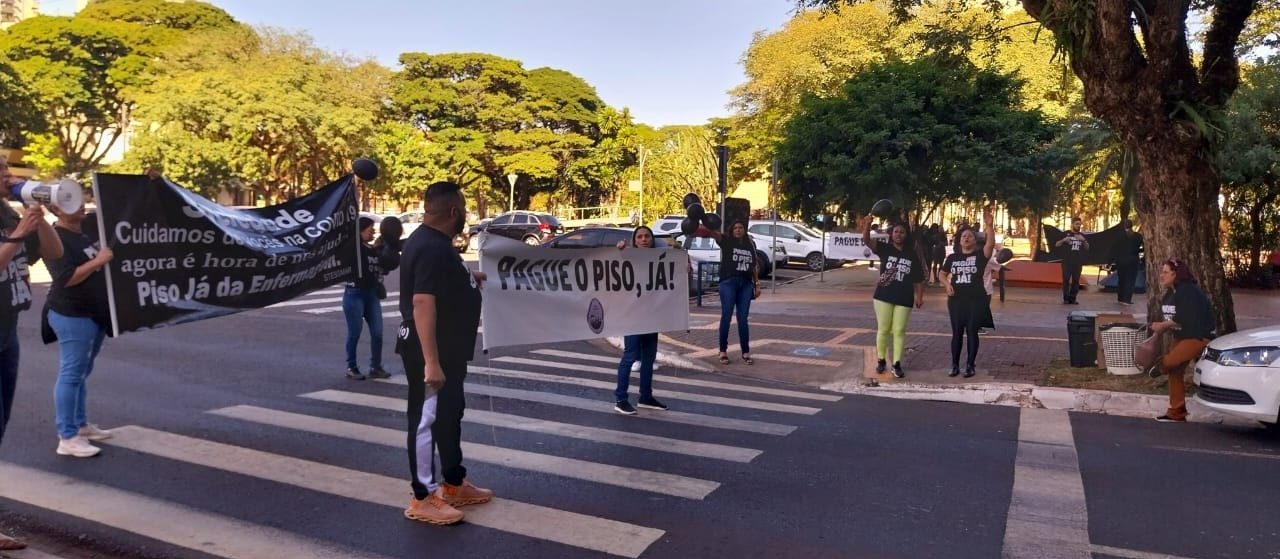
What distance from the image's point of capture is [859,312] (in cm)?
1756

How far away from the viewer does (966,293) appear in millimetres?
10383

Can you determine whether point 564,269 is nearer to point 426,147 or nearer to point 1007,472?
point 1007,472

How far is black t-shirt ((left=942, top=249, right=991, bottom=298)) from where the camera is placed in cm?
1034

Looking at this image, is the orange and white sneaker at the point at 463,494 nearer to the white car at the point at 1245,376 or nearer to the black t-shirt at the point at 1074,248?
the white car at the point at 1245,376

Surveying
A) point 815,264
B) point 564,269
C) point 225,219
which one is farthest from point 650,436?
point 815,264

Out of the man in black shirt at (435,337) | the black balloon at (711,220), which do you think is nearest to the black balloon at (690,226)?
the black balloon at (711,220)

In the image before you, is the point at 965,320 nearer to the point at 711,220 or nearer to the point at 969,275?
the point at 969,275

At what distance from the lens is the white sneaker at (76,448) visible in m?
6.45

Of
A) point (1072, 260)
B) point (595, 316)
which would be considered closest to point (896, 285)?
point (595, 316)

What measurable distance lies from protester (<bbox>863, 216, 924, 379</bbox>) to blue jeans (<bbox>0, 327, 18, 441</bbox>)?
25.4 feet

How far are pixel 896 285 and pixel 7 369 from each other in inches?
311

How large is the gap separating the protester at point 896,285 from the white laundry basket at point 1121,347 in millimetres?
1951

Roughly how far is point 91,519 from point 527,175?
2186 inches

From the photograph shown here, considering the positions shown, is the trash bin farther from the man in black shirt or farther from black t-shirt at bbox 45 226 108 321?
black t-shirt at bbox 45 226 108 321
